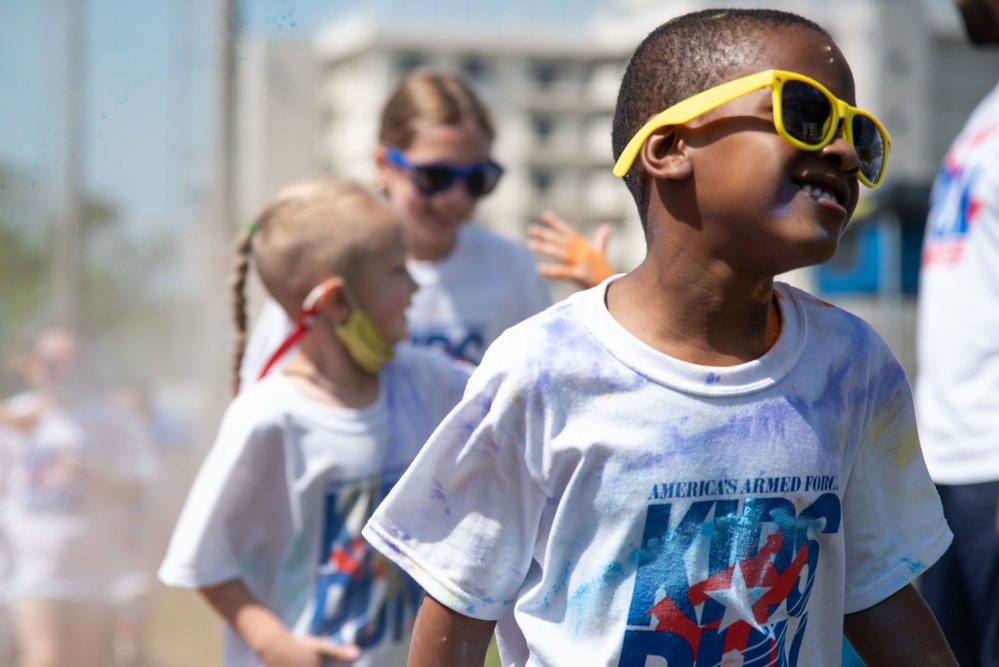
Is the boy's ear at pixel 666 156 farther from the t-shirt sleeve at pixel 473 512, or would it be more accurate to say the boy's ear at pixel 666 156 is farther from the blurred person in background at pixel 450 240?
the blurred person in background at pixel 450 240

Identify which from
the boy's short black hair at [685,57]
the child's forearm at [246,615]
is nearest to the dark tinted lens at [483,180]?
the child's forearm at [246,615]

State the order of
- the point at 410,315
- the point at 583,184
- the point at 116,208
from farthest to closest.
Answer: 1. the point at 583,184
2. the point at 116,208
3. the point at 410,315

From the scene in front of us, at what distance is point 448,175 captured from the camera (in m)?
3.89

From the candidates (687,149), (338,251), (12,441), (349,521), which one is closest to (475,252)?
(338,251)

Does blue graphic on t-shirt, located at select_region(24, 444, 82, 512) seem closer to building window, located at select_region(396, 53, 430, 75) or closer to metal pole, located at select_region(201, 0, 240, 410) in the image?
metal pole, located at select_region(201, 0, 240, 410)

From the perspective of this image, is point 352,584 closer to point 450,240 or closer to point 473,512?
point 473,512

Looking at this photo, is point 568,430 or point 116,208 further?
point 116,208

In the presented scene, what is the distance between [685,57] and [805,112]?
199 millimetres

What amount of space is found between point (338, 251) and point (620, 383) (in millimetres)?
1460

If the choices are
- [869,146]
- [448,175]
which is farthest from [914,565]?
[448,175]

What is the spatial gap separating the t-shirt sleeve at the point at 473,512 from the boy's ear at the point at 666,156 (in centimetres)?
36

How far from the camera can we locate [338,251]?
3145 mm

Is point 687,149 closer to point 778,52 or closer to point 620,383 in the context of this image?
point 778,52

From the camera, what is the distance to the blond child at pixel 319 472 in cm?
291
